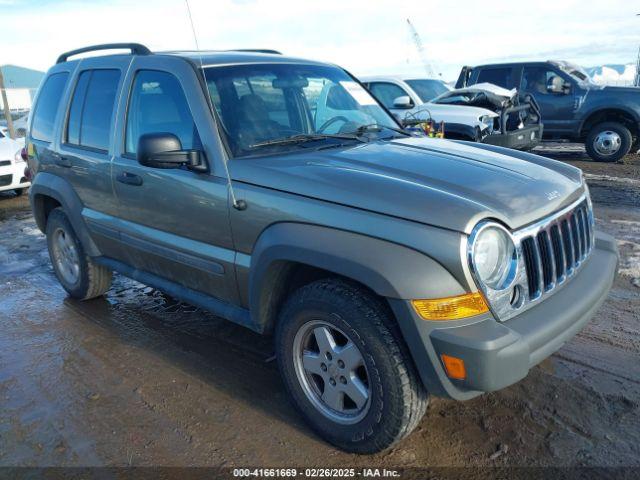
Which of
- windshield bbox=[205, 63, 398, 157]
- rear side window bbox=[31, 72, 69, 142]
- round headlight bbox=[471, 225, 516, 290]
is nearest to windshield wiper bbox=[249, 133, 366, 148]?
windshield bbox=[205, 63, 398, 157]

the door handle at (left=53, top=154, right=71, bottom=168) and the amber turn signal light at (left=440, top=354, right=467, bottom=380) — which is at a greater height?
the door handle at (left=53, top=154, right=71, bottom=168)

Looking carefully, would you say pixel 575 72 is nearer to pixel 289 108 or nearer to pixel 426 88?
pixel 426 88

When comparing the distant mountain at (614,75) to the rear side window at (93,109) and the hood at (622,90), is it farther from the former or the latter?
the rear side window at (93,109)

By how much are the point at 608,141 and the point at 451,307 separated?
1036 centimetres

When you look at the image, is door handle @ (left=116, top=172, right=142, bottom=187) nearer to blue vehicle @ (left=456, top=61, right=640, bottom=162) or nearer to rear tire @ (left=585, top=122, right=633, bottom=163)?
blue vehicle @ (left=456, top=61, right=640, bottom=162)

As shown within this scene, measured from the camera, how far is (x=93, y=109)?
402 centimetres

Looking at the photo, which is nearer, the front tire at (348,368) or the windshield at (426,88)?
the front tire at (348,368)

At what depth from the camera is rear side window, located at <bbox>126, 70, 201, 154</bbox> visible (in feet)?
10.5

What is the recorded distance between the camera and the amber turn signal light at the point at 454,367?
2.15 metres

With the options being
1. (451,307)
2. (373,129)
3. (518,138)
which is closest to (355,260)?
(451,307)

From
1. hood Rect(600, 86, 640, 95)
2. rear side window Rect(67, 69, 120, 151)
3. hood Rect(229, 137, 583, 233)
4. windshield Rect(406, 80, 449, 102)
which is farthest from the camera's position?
windshield Rect(406, 80, 449, 102)

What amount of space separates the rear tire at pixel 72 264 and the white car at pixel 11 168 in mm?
5445

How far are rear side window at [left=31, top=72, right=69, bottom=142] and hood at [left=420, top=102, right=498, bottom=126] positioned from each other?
248 inches

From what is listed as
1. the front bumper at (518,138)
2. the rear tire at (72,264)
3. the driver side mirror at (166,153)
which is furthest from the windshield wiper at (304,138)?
the front bumper at (518,138)
